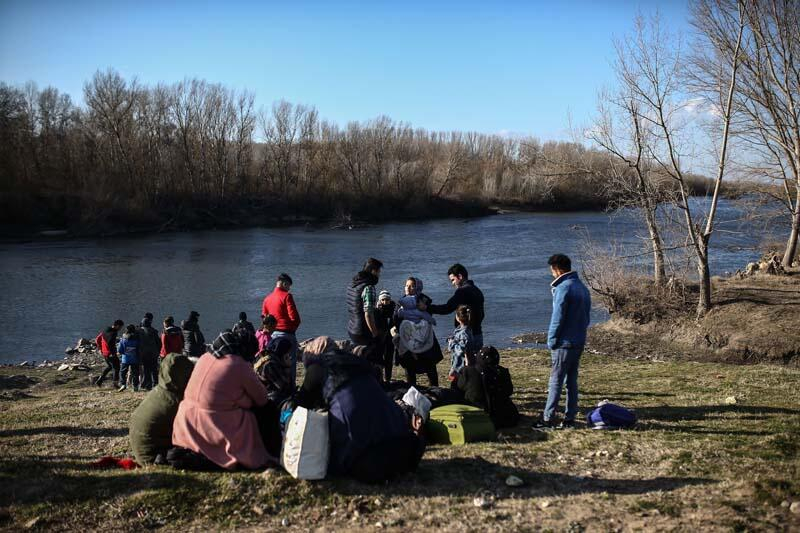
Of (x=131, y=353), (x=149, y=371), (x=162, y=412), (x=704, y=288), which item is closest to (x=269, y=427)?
(x=162, y=412)

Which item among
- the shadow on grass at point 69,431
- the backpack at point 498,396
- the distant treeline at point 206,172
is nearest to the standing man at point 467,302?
the backpack at point 498,396

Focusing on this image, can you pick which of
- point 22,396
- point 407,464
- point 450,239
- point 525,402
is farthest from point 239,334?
point 450,239

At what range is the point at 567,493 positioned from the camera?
571cm

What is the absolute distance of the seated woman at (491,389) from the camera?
298 inches

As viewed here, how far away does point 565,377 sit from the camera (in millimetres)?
7527

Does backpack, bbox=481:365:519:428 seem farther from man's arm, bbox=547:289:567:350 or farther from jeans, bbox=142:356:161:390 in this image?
jeans, bbox=142:356:161:390

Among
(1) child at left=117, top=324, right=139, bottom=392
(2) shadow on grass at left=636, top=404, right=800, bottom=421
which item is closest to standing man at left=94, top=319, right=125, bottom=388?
(1) child at left=117, top=324, right=139, bottom=392

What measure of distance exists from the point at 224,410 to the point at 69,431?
12.4 ft

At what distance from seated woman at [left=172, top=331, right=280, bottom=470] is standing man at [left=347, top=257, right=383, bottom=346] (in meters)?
2.82

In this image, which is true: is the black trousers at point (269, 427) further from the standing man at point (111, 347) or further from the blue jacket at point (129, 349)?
the standing man at point (111, 347)

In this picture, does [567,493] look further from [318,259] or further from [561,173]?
[318,259]

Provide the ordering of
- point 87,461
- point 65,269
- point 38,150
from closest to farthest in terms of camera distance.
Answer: point 87,461
point 65,269
point 38,150

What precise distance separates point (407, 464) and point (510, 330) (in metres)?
16.5

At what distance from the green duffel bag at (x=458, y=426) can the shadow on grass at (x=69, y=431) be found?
12.5 feet
